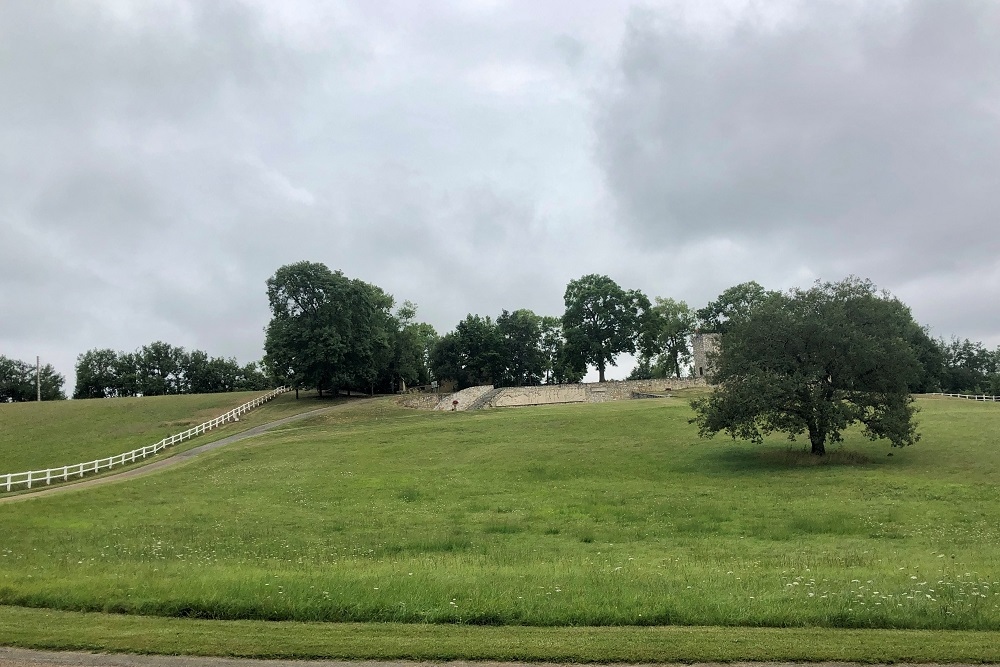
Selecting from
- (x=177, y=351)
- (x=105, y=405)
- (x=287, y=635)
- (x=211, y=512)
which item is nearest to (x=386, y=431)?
(x=211, y=512)

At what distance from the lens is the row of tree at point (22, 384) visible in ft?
400

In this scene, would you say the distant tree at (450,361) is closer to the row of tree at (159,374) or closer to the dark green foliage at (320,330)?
the dark green foliage at (320,330)

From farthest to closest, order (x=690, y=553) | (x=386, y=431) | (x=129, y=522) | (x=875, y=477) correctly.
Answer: (x=386, y=431) < (x=875, y=477) < (x=129, y=522) < (x=690, y=553)

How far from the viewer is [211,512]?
24.9 meters

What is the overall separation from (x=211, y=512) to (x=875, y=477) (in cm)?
2534

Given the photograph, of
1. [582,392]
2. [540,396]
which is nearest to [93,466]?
[540,396]

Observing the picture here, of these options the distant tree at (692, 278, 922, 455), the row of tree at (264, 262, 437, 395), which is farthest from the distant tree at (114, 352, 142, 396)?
the distant tree at (692, 278, 922, 455)

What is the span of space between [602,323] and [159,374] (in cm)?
8762

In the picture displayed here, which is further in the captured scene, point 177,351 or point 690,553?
point 177,351

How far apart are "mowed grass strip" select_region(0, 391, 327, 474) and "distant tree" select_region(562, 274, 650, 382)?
36.4m

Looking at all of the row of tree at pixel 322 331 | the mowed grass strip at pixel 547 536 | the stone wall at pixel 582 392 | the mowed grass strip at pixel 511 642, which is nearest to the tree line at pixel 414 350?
the row of tree at pixel 322 331

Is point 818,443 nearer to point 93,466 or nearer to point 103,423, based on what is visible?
point 93,466

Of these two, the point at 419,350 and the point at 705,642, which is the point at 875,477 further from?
the point at 419,350

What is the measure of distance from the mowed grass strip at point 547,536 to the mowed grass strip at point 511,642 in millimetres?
623
